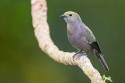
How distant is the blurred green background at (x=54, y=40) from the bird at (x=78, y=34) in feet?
1.11

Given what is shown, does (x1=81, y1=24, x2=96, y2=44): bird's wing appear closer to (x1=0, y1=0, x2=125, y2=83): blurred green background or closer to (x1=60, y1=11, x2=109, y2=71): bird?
(x1=60, y1=11, x2=109, y2=71): bird

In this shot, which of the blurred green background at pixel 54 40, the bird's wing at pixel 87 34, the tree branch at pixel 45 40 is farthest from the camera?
the blurred green background at pixel 54 40

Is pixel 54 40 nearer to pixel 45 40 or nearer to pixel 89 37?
pixel 45 40

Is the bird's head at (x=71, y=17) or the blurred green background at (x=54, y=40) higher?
the bird's head at (x=71, y=17)

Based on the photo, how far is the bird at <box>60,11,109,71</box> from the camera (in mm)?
2068

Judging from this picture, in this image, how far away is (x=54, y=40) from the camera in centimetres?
256

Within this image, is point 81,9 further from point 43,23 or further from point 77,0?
point 43,23

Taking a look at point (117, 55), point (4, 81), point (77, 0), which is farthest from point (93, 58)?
point (4, 81)

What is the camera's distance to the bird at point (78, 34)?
2.07 m

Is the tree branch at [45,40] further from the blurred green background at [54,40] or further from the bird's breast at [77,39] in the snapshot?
the blurred green background at [54,40]

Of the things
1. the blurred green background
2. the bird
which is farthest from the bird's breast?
the blurred green background

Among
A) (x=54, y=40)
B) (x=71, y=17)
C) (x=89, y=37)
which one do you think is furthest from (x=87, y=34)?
(x=54, y=40)

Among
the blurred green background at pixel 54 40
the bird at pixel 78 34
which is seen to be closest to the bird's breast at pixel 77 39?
the bird at pixel 78 34

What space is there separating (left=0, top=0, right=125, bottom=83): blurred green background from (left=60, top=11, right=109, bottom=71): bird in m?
0.34
